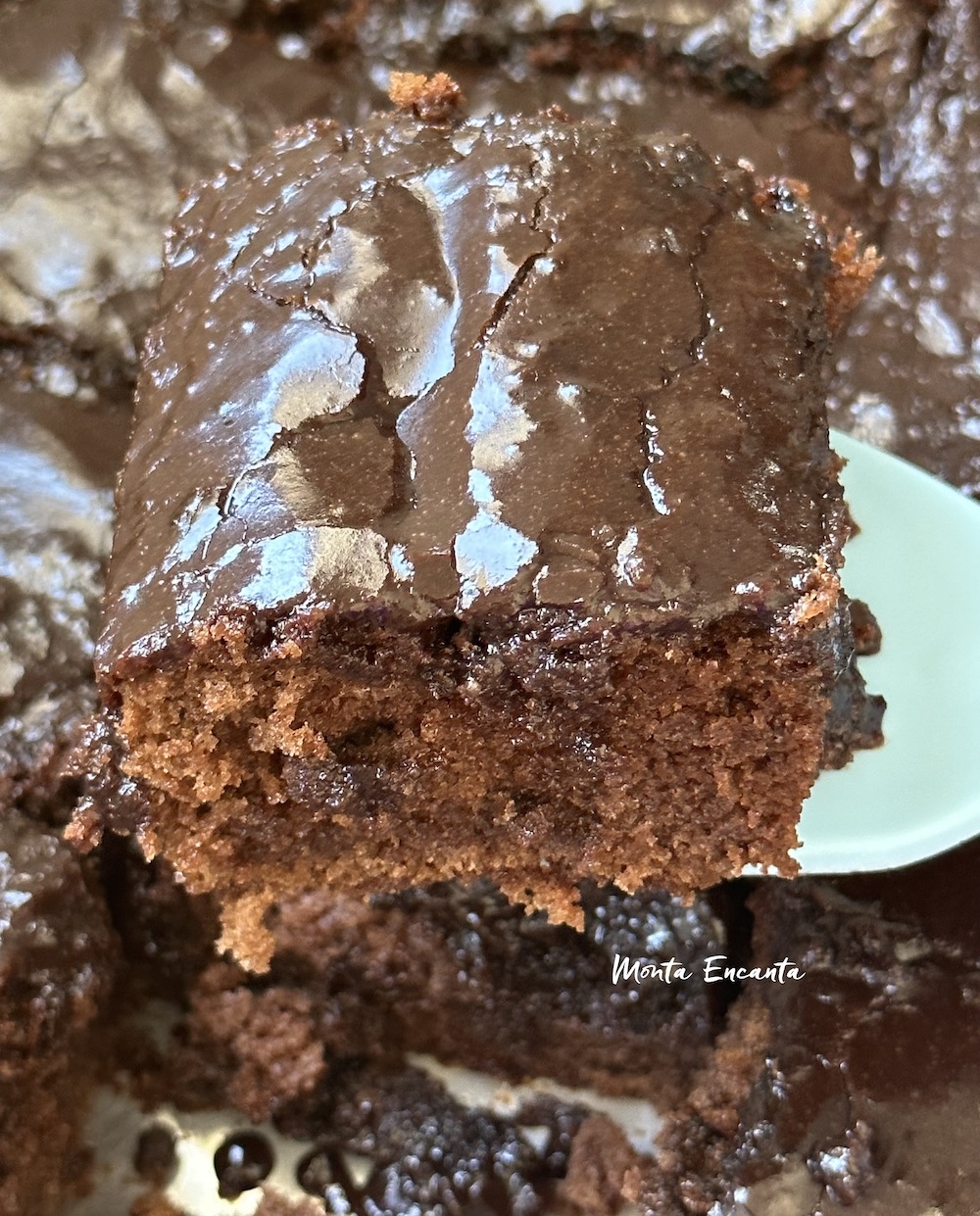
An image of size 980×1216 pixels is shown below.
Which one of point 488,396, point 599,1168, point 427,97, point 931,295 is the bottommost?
point 599,1168

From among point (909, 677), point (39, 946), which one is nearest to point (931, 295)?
point (909, 677)

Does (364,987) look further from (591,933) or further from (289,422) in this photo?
(289,422)

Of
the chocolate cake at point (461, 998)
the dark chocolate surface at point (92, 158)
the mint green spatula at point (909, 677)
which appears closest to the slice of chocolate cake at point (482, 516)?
the mint green spatula at point (909, 677)

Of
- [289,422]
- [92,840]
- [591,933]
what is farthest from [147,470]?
[591,933]

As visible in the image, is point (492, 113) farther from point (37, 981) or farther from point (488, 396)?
point (37, 981)

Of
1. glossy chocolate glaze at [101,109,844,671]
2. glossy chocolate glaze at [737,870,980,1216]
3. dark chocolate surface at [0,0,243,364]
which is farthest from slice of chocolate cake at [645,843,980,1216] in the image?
dark chocolate surface at [0,0,243,364]

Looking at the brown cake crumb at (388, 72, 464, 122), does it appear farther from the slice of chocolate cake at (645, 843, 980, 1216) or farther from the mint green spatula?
the slice of chocolate cake at (645, 843, 980, 1216)
